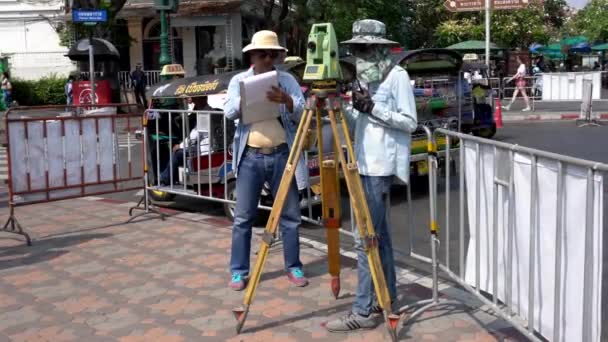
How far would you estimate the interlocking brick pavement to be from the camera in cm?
480

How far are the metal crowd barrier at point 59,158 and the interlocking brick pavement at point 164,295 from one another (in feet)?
1.51

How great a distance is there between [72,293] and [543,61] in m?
44.0

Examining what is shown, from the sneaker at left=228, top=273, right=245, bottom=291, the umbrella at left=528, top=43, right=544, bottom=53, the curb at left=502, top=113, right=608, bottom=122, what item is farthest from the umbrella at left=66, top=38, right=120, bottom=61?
the umbrella at left=528, top=43, right=544, bottom=53

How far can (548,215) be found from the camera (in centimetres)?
361

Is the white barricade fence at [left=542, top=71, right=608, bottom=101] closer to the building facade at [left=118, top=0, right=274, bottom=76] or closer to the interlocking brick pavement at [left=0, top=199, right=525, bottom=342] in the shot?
the building facade at [left=118, top=0, right=274, bottom=76]

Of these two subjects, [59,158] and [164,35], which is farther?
[164,35]

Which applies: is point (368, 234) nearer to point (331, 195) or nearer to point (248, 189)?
point (331, 195)

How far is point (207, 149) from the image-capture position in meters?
8.38

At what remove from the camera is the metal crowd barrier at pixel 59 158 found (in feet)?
24.5

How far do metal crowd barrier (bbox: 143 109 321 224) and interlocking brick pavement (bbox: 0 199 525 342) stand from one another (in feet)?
1.90

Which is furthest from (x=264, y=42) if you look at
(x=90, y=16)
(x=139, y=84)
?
(x=139, y=84)

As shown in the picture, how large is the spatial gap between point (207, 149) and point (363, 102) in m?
4.18

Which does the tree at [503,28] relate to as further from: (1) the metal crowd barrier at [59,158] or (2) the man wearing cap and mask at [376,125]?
(2) the man wearing cap and mask at [376,125]

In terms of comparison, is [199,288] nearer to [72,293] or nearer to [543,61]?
[72,293]
